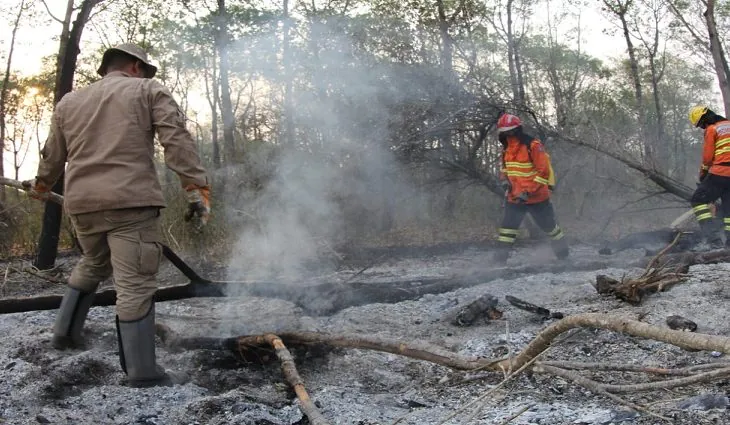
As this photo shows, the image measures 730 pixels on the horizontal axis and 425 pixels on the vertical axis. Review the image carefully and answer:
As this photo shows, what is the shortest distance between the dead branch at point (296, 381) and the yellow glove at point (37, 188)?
1.62 meters

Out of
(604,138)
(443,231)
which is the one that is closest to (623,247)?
(604,138)

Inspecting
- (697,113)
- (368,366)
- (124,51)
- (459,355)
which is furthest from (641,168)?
(124,51)

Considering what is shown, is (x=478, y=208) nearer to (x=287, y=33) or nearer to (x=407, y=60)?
(x=407, y=60)

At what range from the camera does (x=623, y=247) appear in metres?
7.59

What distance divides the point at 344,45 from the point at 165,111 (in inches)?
221

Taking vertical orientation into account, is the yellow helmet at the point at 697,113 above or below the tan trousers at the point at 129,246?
above

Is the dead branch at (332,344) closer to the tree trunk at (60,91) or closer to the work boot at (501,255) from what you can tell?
the work boot at (501,255)

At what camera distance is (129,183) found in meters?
2.96

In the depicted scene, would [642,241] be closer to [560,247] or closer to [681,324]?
[560,247]

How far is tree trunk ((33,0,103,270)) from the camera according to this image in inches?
255

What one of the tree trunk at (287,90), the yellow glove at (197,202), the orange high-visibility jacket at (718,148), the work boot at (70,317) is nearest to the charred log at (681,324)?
the yellow glove at (197,202)

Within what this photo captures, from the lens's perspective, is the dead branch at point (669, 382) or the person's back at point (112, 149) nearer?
the dead branch at point (669, 382)

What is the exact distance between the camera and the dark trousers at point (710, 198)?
6352 mm

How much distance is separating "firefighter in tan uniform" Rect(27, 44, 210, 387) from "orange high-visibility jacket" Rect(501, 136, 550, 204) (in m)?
4.01
